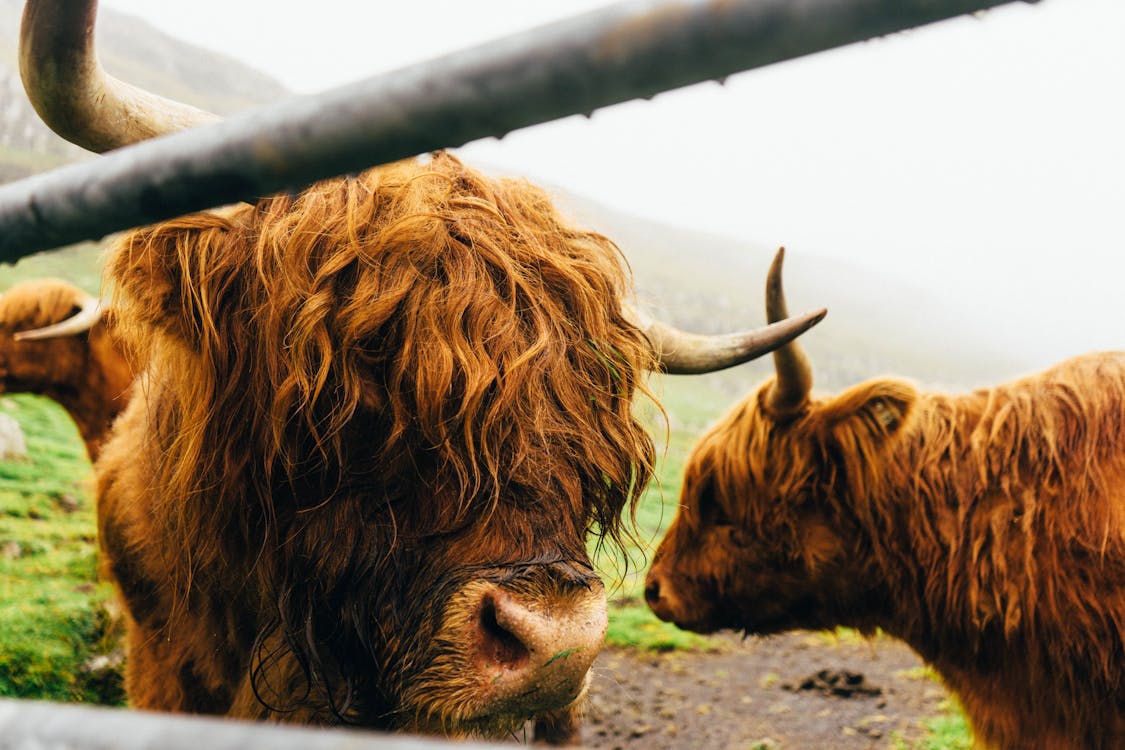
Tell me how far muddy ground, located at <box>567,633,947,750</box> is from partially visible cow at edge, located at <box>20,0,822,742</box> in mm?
3314

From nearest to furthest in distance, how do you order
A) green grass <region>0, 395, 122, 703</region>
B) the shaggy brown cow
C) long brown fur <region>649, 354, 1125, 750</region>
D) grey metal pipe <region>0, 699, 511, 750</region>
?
grey metal pipe <region>0, 699, 511, 750</region> → long brown fur <region>649, 354, 1125, 750</region> → green grass <region>0, 395, 122, 703</region> → the shaggy brown cow

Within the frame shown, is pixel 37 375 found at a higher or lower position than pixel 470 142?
lower

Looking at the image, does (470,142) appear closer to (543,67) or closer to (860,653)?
(543,67)

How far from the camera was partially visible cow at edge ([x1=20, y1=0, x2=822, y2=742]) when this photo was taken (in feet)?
5.89

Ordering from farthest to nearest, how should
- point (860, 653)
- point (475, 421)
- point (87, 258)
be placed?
1. point (87, 258)
2. point (860, 653)
3. point (475, 421)

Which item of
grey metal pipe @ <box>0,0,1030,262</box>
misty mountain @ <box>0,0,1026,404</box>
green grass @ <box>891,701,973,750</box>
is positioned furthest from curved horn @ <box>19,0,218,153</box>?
misty mountain @ <box>0,0,1026,404</box>

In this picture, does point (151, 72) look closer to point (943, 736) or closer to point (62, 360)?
point (62, 360)

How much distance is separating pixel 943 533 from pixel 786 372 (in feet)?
3.55

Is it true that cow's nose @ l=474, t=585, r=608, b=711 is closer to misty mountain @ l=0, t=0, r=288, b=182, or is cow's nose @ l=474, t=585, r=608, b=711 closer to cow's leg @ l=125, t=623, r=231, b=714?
cow's leg @ l=125, t=623, r=231, b=714

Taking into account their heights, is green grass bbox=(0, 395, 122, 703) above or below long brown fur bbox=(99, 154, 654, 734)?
below

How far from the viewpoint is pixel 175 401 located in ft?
7.73

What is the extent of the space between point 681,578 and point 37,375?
5541 mm

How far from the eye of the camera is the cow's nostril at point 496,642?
175 cm

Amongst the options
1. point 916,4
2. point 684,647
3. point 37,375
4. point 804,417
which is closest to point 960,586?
point 804,417
